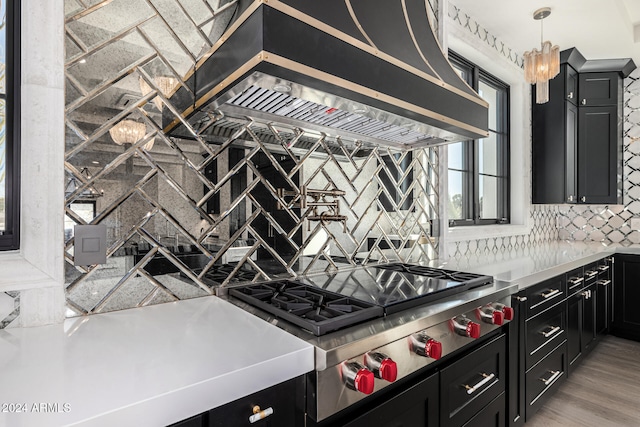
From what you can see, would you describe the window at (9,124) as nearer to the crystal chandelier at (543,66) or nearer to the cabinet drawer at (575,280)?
the crystal chandelier at (543,66)

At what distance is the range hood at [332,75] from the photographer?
931 millimetres

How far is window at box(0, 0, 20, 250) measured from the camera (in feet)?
3.30

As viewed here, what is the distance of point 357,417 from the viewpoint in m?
0.96

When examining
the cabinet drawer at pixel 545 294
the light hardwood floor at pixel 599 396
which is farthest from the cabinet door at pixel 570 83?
the light hardwood floor at pixel 599 396

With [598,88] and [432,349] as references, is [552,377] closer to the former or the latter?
[432,349]

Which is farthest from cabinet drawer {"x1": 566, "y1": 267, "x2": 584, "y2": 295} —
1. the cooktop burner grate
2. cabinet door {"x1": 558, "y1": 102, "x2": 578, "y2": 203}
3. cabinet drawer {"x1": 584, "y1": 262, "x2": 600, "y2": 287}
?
cabinet door {"x1": 558, "y1": 102, "x2": 578, "y2": 203}

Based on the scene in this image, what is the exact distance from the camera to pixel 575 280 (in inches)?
94.6

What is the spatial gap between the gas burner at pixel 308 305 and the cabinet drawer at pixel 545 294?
1.16 meters

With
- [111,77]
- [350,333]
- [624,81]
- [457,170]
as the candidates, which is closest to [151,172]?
[111,77]

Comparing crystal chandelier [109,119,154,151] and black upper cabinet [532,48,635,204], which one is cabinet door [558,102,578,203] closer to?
black upper cabinet [532,48,635,204]

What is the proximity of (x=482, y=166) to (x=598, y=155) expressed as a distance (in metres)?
1.29

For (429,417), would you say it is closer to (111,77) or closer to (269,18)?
(269,18)

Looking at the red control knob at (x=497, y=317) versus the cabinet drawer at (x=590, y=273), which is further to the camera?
the cabinet drawer at (x=590, y=273)

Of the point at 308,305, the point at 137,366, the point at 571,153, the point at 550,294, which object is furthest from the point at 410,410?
the point at 571,153
